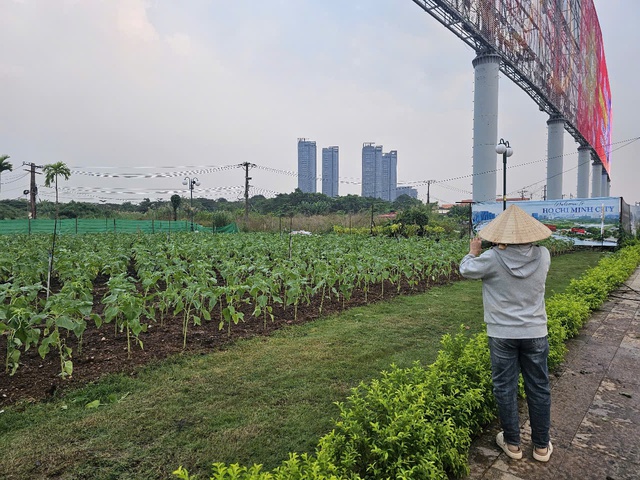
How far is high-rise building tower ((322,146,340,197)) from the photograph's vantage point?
56.0 m

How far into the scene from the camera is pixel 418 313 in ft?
22.9

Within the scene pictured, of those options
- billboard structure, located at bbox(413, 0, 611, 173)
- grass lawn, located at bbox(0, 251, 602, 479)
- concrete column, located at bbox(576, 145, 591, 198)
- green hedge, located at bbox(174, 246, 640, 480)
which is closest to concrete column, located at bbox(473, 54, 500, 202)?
billboard structure, located at bbox(413, 0, 611, 173)

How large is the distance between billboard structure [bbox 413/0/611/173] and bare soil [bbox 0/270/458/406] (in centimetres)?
1912

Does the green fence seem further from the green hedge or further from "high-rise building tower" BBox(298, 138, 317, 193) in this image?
"high-rise building tower" BBox(298, 138, 317, 193)

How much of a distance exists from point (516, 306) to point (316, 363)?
2.43 metres

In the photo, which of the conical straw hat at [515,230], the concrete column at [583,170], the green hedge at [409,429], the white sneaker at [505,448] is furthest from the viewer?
the concrete column at [583,170]

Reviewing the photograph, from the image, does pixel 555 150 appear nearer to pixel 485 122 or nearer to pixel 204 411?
pixel 485 122

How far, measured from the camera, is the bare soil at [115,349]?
380cm

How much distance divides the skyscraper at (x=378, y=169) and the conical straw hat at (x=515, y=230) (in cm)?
5494

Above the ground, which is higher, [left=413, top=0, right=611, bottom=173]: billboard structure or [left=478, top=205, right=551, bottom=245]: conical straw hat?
[left=413, top=0, right=611, bottom=173]: billboard structure

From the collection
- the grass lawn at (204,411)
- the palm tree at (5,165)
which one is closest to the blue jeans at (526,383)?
the grass lawn at (204,411)

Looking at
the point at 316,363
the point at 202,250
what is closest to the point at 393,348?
the point at 316,363

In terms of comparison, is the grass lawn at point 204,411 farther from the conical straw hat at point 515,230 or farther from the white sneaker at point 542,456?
the conical straw hat at point 515,230

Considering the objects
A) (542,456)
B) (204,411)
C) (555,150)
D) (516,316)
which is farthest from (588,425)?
(555,150)
